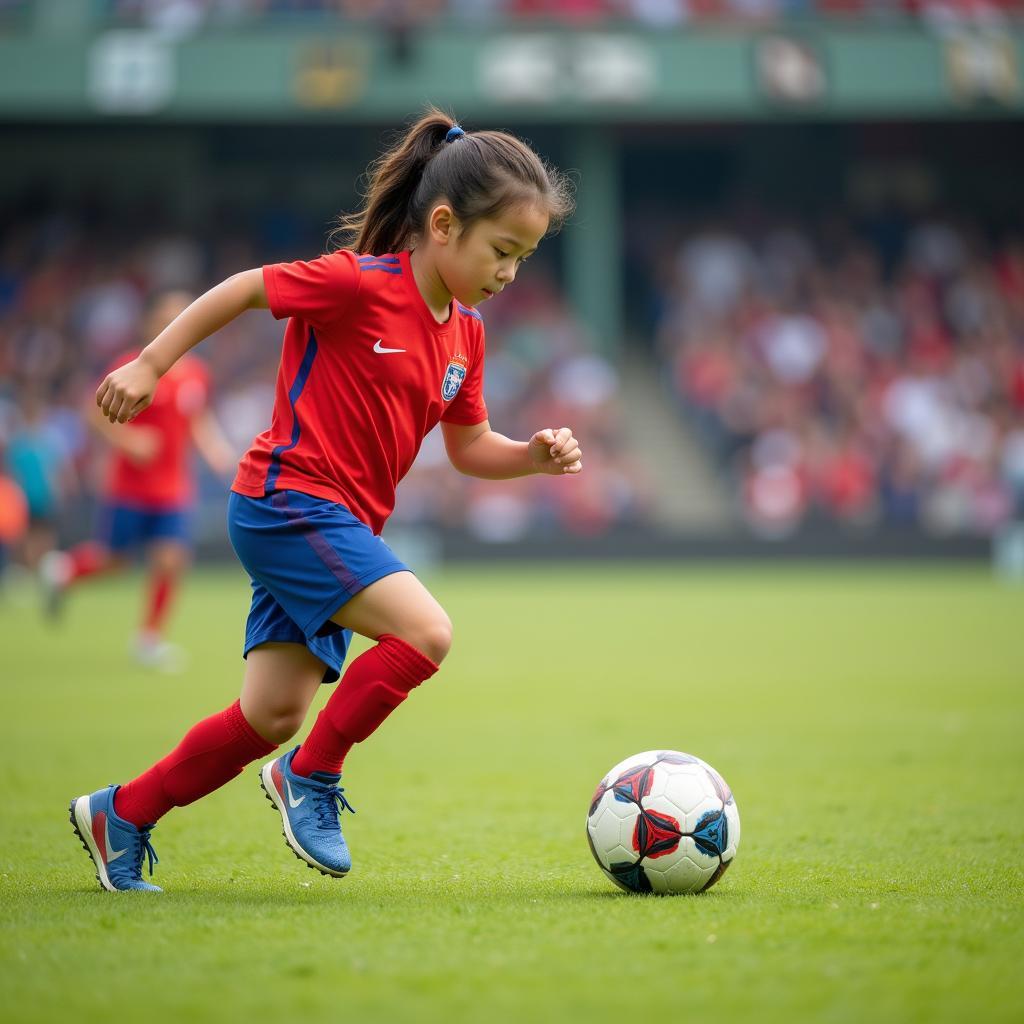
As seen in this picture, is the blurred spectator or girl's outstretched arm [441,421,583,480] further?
the blurred spectator

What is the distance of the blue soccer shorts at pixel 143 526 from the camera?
395 inches

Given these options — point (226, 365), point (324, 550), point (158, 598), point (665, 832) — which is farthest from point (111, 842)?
point (226, 365)

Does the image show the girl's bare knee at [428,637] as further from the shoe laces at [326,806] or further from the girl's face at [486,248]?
the girl's face at [486,248]

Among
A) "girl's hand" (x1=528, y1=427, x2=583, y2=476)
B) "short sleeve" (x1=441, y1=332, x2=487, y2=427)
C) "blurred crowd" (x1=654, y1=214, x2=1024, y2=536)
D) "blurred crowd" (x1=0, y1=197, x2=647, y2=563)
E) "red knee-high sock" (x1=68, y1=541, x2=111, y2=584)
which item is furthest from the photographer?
"blurred crowd" (x1=654, y1=214, x2=1024, y2=536)

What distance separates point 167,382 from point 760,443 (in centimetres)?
1319

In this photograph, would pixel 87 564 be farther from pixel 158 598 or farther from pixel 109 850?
pixel 109 850

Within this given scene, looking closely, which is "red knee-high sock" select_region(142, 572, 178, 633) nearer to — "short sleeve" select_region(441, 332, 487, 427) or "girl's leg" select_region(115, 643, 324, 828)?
"short sleeve" select_region(441, 332, 487, 427)

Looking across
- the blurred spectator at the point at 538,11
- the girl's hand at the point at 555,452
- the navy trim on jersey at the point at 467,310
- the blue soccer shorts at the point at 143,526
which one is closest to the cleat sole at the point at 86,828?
the girl's hand at the point at 555,452

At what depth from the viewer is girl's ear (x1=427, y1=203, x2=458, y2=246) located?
12.6 feet

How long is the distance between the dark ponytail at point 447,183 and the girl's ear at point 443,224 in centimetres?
2

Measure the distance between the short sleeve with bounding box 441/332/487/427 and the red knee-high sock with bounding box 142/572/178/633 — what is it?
5874 millimetres

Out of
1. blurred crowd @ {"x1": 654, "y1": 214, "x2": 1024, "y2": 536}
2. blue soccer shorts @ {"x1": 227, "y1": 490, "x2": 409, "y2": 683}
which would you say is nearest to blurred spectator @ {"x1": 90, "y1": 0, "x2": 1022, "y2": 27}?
blurred crowd @ {"x1": 654, "y1": 214, "x2": 1024, "y2": 536}

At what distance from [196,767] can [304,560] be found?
66 cm

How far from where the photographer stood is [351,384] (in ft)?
12.6
